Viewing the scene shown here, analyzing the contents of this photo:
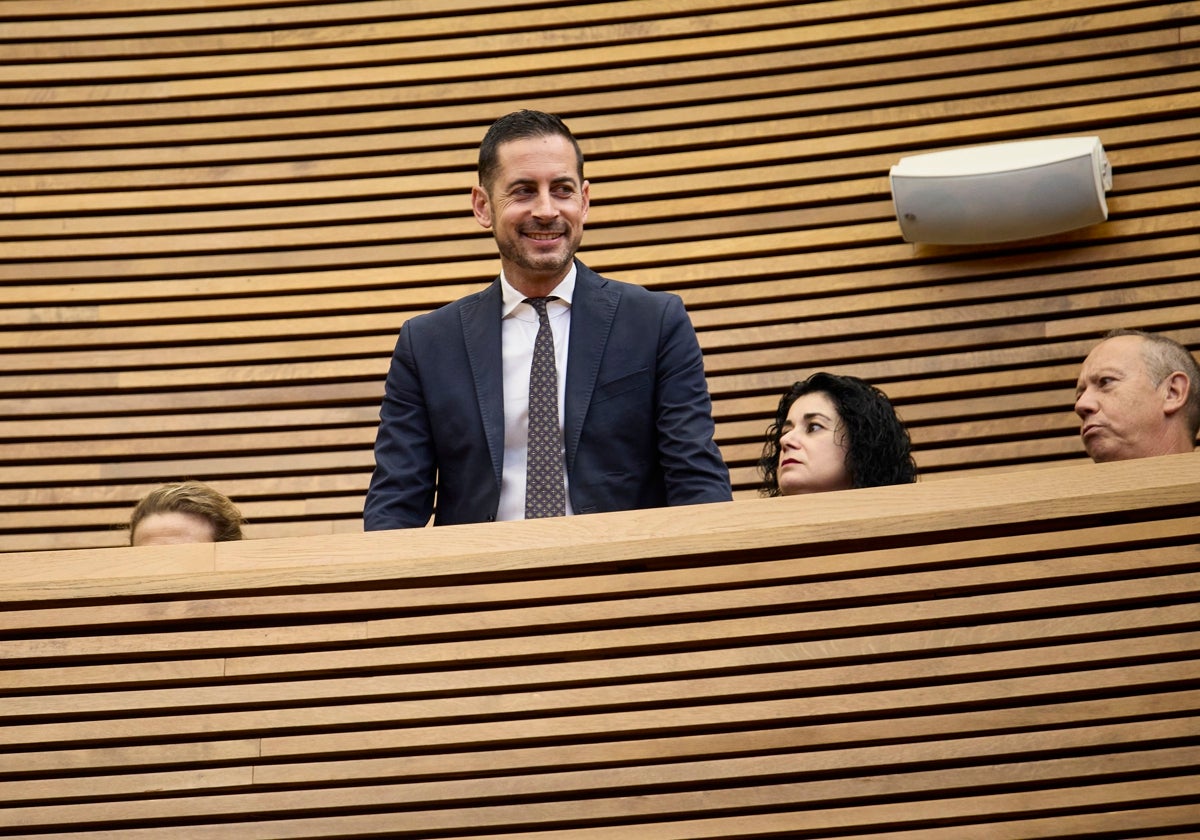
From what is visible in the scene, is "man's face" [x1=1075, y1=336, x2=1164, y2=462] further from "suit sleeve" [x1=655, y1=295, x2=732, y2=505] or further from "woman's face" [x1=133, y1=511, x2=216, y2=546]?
"woman's face" [x1=133, y1=511, x2=216, y2=546]

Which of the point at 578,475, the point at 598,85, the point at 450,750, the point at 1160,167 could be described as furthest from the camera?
the point at 598,85

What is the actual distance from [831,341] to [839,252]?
0.23m

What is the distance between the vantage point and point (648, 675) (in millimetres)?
2393

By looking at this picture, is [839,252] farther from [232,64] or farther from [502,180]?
[232,64]

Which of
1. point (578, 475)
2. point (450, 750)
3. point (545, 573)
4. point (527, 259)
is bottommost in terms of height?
point (450, 750)

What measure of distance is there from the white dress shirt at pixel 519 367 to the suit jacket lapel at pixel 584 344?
19 mm

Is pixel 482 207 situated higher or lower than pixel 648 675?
higher

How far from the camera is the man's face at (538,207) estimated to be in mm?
2826

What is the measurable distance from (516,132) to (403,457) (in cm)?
62

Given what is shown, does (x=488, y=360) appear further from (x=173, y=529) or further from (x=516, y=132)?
(x=173, y=529)

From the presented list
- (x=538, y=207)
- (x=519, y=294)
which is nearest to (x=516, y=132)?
(x=538, y=207)

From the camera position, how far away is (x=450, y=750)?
2.38 metres

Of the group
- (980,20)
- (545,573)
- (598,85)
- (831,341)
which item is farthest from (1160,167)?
(545,573)

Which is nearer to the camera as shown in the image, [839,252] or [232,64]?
[839,252]
